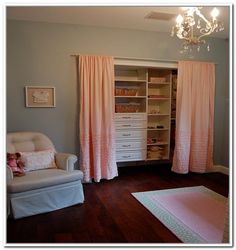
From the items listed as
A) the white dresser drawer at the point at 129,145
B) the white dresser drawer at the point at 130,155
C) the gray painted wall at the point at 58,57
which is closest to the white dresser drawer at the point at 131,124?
the white dresser drawer at the point at 129,145

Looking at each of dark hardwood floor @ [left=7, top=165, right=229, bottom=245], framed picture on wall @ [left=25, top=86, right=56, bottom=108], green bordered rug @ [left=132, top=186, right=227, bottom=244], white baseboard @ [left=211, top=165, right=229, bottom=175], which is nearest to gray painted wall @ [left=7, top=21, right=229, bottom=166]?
framed picture on wall @ [left=25, top=86, right=56, bottom=108]

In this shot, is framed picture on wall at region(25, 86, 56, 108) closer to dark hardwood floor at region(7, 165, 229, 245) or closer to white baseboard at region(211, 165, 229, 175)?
dark hardwood floor at region(7, 165, 229, 245)

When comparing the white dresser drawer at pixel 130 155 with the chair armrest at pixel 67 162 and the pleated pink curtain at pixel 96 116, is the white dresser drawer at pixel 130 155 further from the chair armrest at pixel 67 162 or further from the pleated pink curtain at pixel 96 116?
the chair armrest at pixel 67 162

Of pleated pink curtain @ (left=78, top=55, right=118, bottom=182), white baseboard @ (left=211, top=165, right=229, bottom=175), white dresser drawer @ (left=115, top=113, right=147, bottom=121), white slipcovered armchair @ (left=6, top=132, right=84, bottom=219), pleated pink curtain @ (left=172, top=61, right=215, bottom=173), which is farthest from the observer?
white baseboard @ (left=211, top=165, right=229, bottom=175)

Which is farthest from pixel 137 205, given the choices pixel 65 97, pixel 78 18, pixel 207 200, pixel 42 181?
pixel 78 18

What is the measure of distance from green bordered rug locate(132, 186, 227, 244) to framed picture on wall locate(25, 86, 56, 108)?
1.86 m

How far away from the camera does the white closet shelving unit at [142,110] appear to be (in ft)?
14.0

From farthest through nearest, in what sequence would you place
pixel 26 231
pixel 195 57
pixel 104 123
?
pixel 195 57 → pixel 104 123 → pixel 26 231

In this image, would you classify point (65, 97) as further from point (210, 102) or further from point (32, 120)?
point (210, 102)

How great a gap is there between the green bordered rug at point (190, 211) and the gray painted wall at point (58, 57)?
155 cm

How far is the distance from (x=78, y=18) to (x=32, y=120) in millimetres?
1627

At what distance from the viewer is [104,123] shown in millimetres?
3727

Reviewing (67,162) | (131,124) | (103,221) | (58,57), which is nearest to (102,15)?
(58,57)

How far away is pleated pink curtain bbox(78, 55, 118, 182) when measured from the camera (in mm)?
3588
